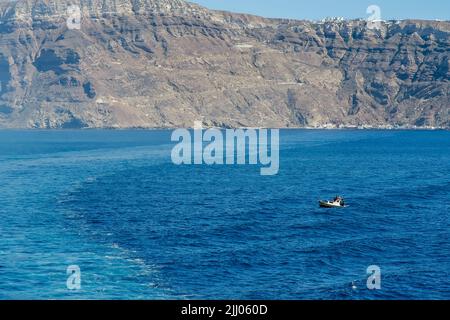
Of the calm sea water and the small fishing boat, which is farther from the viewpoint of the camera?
the small fishing boat

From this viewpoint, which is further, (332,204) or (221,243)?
(332,204)

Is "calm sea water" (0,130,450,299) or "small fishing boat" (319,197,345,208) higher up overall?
"small fishing boat" (319,197,345,208)

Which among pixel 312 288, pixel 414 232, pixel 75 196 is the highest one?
pixel 75 196

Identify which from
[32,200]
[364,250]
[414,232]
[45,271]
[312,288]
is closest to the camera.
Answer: [312,288]

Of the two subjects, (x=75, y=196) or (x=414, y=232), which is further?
(x=75, y=196)

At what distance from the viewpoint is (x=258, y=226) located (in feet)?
352

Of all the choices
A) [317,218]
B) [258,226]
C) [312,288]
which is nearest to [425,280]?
[312,288]

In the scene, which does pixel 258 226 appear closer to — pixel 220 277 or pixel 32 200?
pixel 220 277

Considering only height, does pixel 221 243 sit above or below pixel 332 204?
below

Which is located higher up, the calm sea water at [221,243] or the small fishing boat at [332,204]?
the small fishing boat at [332,204]

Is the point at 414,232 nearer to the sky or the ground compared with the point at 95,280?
nearer to the sky

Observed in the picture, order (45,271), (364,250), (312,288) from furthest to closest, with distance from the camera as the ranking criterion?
(364,250)
(45,271)
(312,288)

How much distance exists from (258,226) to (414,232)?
22324mm

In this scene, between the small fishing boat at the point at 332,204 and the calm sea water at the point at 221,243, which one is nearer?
the calm sea water at the point at 221,243
